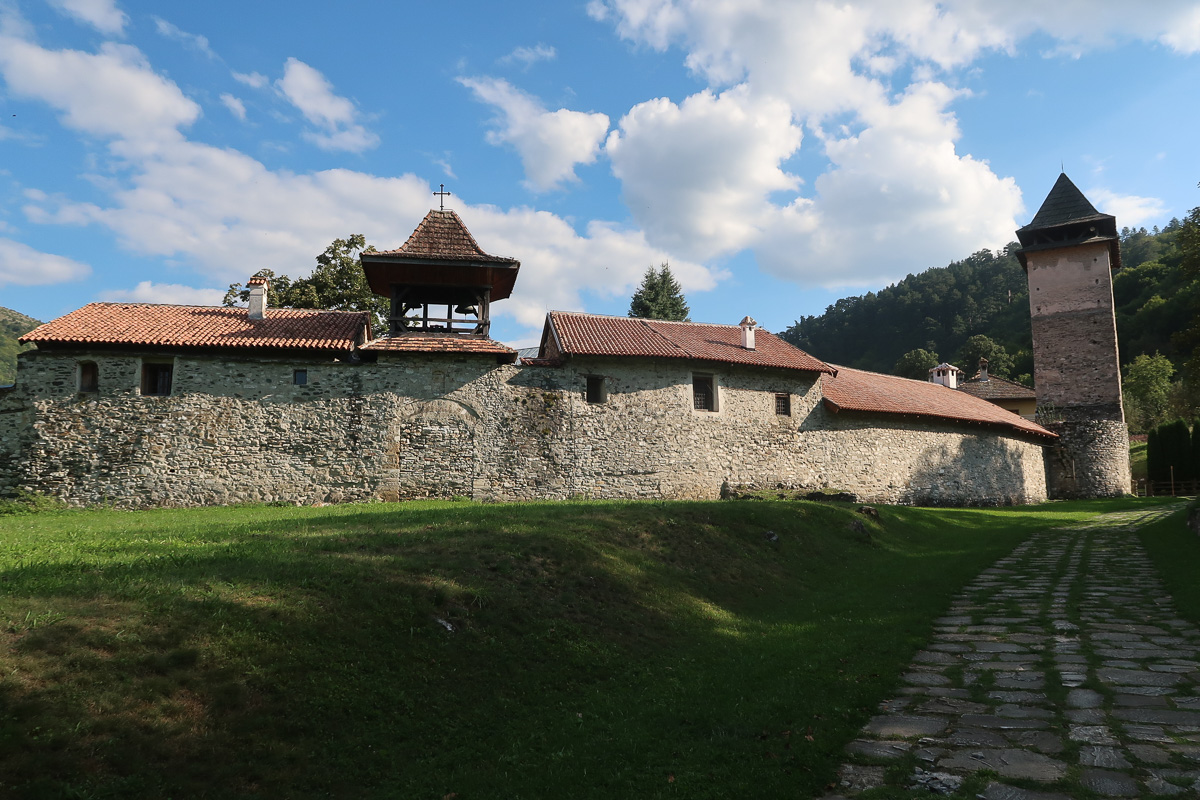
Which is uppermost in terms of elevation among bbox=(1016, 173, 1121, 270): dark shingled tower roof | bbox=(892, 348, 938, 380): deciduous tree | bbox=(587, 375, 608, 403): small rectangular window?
bbox=(1016, 173, 1121, 270): dark shingled tower roof

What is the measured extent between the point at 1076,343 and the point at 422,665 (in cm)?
4022

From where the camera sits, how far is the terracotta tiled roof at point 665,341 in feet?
69.6

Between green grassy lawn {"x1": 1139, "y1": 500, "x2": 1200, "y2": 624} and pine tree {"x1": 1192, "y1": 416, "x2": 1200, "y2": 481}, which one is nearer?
green grassy lawn {"x1": 1139, "y1": 500, "x2": 1200, "y2": 624}

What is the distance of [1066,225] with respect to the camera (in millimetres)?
35688

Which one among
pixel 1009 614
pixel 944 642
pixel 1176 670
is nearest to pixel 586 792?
pixel 944 642

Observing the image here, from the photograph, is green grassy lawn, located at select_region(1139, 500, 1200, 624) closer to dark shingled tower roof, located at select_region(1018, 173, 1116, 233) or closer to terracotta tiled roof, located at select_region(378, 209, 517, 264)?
terracotta tiled roof, located at select_region(378, 209, 517, 264)

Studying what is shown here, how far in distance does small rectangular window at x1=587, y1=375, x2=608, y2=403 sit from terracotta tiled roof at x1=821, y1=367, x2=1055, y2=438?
8721 millimetres

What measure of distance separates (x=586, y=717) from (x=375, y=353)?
50.1ft

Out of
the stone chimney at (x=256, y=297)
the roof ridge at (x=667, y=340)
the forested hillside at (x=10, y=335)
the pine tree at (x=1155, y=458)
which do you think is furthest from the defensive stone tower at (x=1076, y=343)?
the forested hillside at (x=10, y=335)

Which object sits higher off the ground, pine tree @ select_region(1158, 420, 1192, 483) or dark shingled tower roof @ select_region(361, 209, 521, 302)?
dark shingled tower roof @ select_region(361, 209, 521, 302)

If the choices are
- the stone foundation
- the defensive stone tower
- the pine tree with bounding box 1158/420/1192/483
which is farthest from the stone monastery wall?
the pine tree with bounding box 1158/420/1192/483

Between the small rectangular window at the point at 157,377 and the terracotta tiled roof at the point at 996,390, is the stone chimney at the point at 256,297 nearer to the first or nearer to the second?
the small rectangular window at the point at 157,377

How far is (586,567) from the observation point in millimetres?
9234

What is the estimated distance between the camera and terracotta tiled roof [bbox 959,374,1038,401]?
39.0 m
